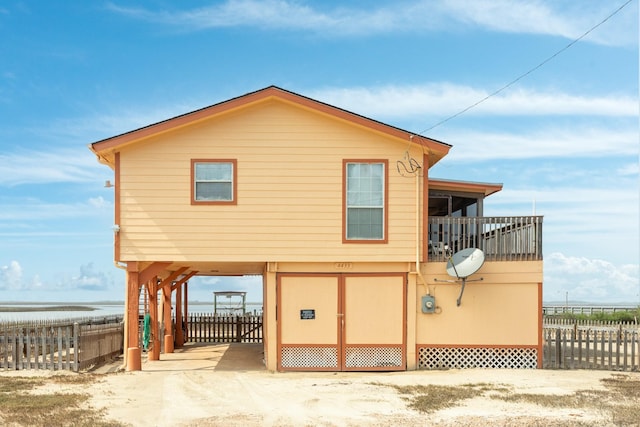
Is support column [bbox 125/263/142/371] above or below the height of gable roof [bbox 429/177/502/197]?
below

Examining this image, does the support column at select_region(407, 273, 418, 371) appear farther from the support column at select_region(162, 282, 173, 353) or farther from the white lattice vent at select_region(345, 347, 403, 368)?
the support column at select_region(162, 282, 173, 353)

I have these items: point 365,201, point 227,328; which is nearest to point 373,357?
point 365,201

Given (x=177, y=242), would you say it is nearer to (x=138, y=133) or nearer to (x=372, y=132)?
(x=138, y=133)

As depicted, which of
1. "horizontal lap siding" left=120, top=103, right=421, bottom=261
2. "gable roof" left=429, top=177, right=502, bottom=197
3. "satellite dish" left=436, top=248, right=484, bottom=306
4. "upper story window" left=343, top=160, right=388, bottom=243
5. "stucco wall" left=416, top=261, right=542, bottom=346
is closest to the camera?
"satellite dish" left=436, top=248, right=484, bottom=306

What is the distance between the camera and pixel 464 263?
17.0m

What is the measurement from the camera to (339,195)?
57.3 ft

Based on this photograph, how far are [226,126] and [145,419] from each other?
810cm

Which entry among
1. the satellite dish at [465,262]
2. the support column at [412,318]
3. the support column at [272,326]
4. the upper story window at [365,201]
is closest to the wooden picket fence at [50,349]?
the support column at [272,326]

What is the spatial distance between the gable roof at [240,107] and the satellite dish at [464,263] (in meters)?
3.01

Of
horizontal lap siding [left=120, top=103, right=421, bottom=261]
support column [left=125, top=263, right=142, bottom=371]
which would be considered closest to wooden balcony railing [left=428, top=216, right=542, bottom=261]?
horizontal lap siding [left=120, top=103, right=421, bottom=261]

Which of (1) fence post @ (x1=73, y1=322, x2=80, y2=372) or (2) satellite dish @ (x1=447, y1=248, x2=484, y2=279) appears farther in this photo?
(1) fence post @ (x1=73, y1=322, x2=80, y2=372)

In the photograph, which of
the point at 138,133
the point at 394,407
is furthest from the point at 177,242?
the point at 394,407

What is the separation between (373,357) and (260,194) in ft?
16.3

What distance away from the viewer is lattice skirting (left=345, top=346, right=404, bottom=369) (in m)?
17.6
